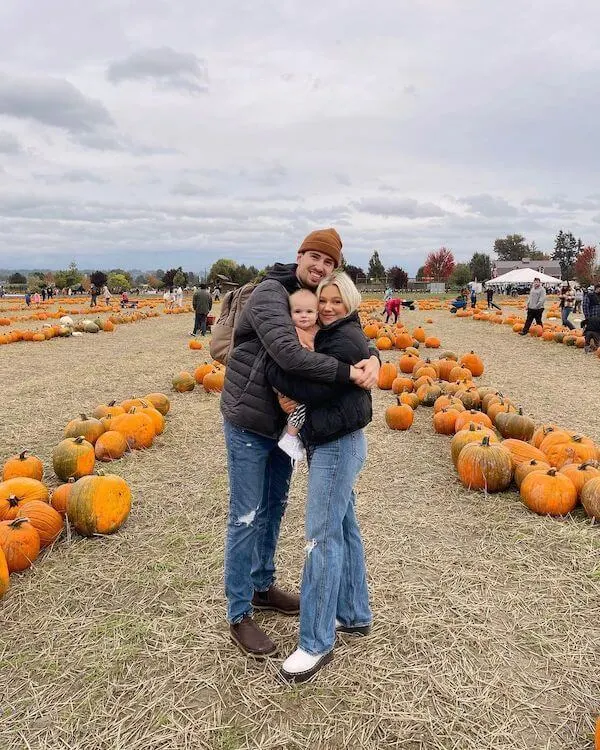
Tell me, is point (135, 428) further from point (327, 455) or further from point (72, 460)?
point (327, 455)

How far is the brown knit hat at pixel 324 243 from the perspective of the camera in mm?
2672

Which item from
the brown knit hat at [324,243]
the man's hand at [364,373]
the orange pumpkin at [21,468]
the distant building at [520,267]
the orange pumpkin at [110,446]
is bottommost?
the orange pumpkin at [110,446]

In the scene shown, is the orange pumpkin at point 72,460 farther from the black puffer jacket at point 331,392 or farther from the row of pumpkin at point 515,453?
the row of pumpkin at point 515,453

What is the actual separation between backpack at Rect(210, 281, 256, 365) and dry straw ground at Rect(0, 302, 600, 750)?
5.54 ft

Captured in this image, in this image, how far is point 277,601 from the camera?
3416mm

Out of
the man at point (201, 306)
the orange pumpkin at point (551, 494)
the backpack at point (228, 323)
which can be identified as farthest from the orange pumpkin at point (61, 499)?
the man at point (201, 306)

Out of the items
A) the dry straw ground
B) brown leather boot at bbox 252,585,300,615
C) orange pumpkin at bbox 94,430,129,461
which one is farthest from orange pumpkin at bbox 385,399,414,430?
brown leather boot at bbox 252,585,300,615

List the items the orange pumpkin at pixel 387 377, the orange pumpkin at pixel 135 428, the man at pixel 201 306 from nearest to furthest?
1. the orange pumpkin at pixel 135 428
2. the orange pumpkin at pixel 387 377
3. the man at pixel 201 306

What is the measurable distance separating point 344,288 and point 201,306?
56.1ft

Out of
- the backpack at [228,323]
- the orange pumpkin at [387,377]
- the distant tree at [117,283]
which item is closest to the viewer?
the backpack at [228,323]

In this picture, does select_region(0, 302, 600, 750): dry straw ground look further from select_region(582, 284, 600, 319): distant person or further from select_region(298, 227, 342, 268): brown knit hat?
select_region(582, 284, 600, 319): distant person

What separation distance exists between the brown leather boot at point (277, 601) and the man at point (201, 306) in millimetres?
15592

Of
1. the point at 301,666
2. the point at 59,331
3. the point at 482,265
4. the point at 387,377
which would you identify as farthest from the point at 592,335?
the point at 482,265

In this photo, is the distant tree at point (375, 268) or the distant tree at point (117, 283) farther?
the distant tree at point (375, 268)
